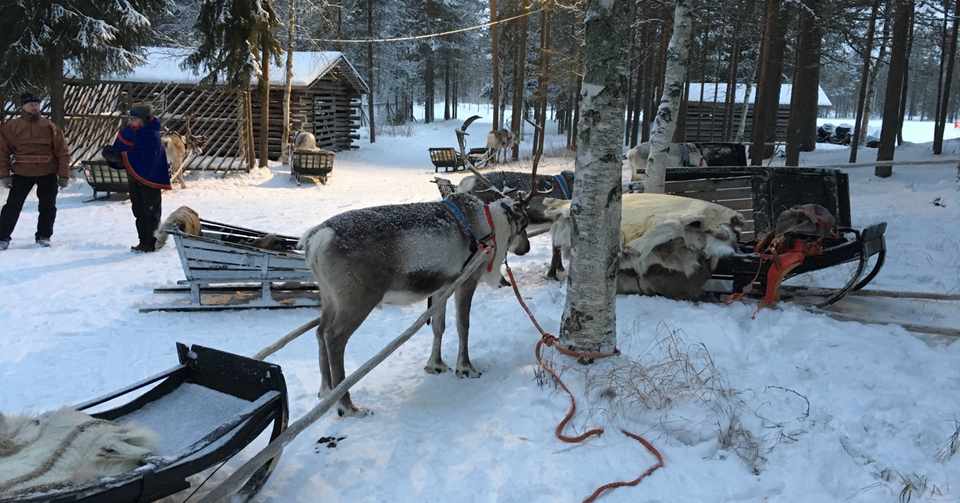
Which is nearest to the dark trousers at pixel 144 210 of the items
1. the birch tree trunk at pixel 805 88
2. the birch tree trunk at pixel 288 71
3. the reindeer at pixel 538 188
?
the reindeer at pixel 538 188

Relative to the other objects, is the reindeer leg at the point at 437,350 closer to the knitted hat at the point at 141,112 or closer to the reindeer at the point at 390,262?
the reindeer at the point at 390,262

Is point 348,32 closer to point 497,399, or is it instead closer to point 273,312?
point 273,312

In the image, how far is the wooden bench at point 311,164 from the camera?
57.1 ft

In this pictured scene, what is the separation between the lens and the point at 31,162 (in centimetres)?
898

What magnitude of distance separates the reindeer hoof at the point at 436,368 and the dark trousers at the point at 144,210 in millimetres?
5909

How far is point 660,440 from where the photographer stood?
3.57 meters

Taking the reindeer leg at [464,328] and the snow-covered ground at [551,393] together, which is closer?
the snow-covered ground at [551,393]

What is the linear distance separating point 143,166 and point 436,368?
638 cm

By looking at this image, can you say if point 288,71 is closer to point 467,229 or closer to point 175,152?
point 175,152

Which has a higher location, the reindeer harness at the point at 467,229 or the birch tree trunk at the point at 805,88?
the birch tree trunk at the point at 805,88

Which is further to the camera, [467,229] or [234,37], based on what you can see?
[234,37]

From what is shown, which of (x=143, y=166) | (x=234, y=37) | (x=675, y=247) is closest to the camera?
(x=675, y=247)

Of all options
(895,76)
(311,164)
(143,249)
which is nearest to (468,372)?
(143,249)

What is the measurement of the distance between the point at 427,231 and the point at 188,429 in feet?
6.58
